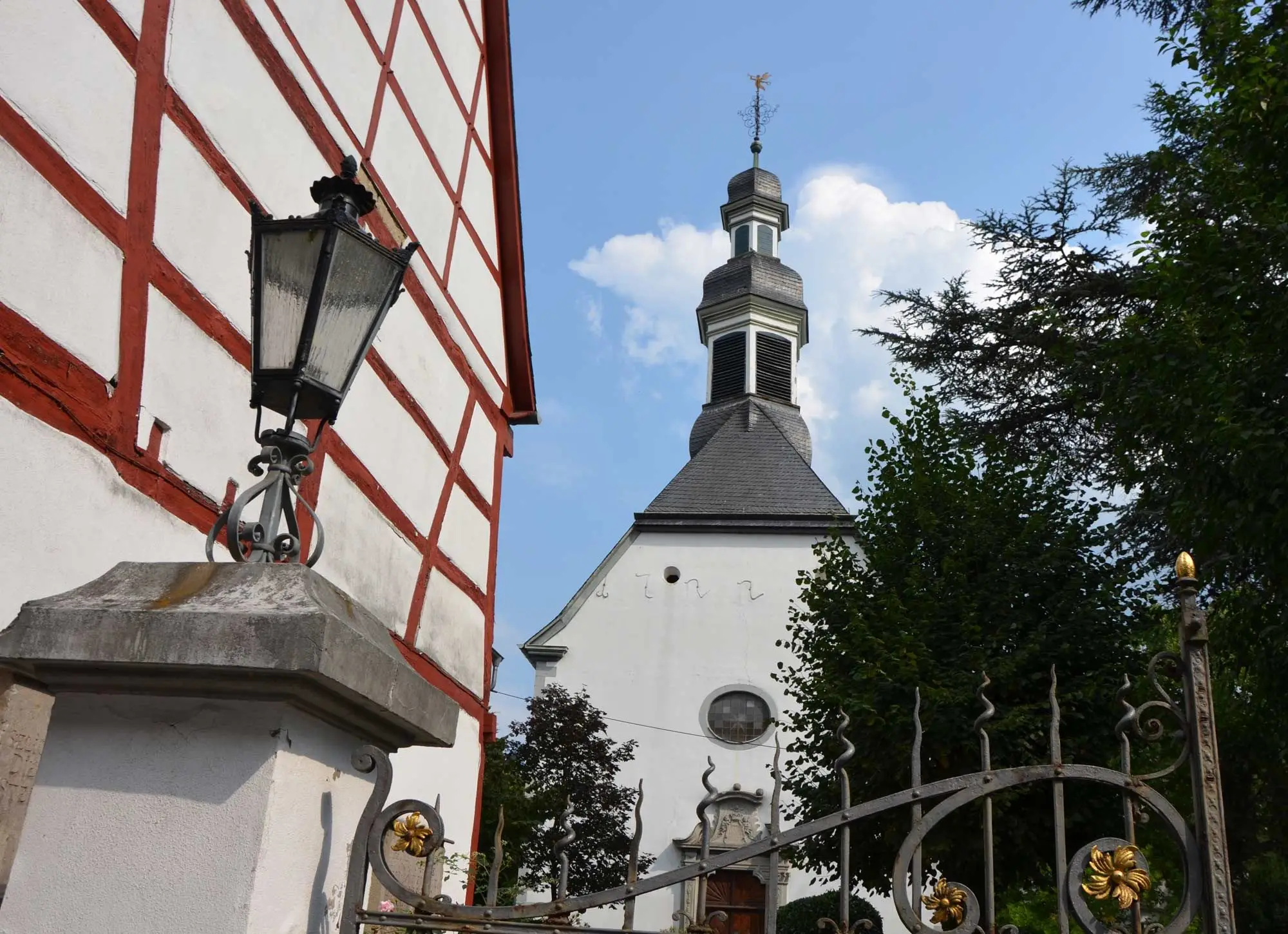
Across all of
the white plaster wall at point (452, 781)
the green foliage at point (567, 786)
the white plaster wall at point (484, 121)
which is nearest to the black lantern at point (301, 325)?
the white plaster wall at point (452, 781)

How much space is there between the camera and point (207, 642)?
222cm

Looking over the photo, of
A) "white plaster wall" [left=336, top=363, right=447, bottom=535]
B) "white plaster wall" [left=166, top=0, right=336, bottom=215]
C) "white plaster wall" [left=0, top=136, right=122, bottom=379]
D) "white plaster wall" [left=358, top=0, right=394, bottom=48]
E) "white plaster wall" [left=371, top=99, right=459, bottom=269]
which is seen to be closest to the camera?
"white plaster wall" [left=0, top=136, right=122, bottom=379]

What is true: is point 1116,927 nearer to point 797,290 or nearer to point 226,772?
point 226,772

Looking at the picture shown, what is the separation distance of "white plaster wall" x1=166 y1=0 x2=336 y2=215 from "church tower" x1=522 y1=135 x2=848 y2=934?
15990mm

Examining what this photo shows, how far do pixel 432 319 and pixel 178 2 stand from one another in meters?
3.17

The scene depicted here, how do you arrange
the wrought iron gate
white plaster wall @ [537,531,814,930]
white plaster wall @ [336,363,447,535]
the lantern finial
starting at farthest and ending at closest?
1. white plaster wall @ [537,531,814,930]
2. white plaster wall @ [336,363,447,535]
3. the lantern finial
4. the wrought iron gate

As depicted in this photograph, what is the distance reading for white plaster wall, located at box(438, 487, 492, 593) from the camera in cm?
813

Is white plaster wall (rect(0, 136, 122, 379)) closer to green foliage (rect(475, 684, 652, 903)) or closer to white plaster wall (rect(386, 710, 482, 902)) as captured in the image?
white plaster wall (rect(386, 710, 482, 902))

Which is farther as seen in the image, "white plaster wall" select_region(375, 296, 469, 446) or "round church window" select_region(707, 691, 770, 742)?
"round church window" select_region(707, 691, 770, 742)

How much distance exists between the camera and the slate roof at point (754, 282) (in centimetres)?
3400

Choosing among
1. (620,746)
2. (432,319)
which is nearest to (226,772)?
(432,319)

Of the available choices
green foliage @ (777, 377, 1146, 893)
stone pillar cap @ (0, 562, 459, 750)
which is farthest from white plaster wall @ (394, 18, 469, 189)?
green foliage @ (777, 377, 1146, 893)

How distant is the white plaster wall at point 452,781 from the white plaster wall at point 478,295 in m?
2.72

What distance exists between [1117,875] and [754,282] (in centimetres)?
3213
